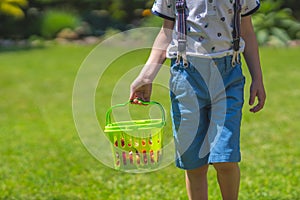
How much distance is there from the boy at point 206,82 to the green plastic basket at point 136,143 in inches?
5.2

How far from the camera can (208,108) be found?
3051mm

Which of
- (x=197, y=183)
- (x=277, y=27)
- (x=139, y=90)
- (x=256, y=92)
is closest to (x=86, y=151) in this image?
(x=197, y=183)

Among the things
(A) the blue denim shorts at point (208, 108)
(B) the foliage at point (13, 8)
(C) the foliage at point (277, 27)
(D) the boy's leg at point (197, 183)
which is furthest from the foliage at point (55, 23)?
(A) the blue denim shorts at point (208, 108)

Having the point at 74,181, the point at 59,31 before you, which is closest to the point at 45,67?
the point at 59,31

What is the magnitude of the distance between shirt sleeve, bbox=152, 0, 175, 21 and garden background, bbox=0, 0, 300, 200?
84 centimetres

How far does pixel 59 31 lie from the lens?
1450cm

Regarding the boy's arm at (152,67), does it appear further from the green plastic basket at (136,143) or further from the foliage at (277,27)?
the foliage at (277,27)

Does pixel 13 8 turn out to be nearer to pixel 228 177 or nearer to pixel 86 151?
pixel 86 151

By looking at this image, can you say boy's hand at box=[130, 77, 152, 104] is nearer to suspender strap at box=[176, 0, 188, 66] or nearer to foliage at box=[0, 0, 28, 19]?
suspender strap at box=[176, 0, 188, 66]

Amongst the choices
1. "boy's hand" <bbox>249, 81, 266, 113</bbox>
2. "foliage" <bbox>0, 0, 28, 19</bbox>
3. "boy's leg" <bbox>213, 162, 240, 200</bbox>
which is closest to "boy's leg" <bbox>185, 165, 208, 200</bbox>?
"boy's leg" <bbox>213, 162, 240, 200</bbox>

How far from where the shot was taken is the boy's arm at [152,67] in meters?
3.03

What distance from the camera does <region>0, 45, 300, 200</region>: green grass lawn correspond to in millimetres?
4270

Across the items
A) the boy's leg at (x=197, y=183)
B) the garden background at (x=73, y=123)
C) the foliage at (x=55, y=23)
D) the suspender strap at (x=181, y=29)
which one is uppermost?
the suspender strap at (x=181, y=29)

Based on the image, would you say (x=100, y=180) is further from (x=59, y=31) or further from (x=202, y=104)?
(x=59, y=31)
